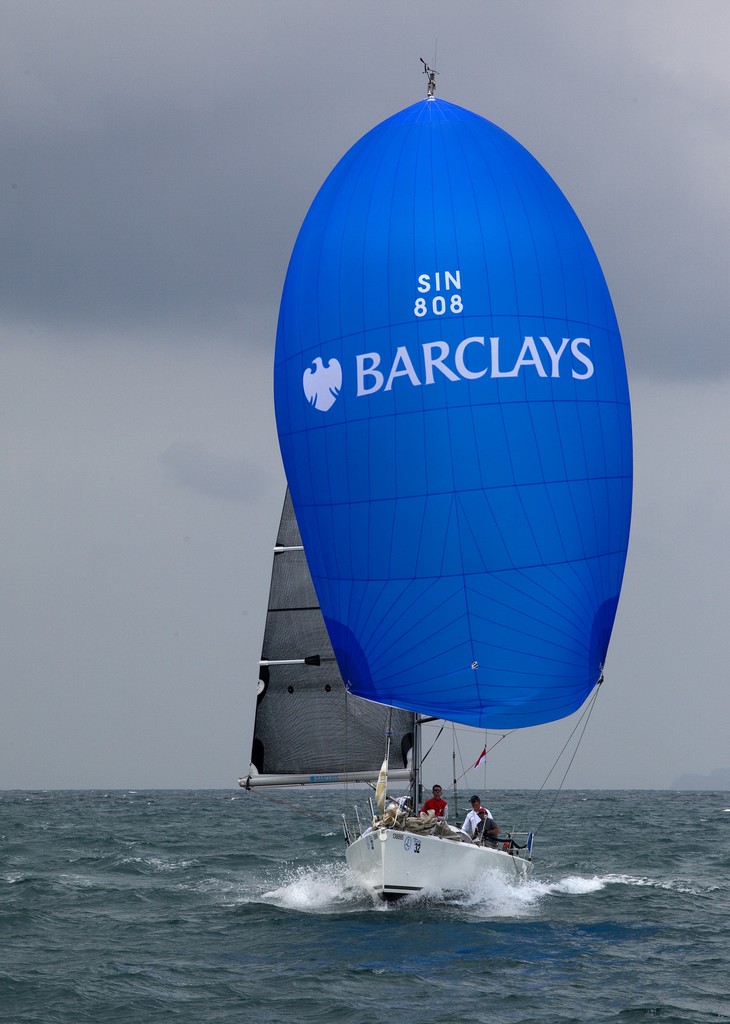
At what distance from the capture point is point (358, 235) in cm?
1919

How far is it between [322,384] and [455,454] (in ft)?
7.75

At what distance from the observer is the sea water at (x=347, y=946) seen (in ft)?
41.4

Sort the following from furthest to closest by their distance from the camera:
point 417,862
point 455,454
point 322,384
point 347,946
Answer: point 322,384, point 455,454, point 417,862, point 347,946

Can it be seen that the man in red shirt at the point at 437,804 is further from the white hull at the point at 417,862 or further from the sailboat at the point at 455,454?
the white hull at the point at 417,862

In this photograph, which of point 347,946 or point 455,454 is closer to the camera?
point 347,946

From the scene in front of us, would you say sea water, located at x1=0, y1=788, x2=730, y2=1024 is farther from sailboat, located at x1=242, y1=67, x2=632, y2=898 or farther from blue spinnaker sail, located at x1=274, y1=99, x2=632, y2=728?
blue spinnaker sail, located at x1=274, y1=99, x2=632, y2=728

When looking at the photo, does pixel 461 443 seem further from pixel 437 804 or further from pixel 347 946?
pixel 347 946

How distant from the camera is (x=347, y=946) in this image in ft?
49.9

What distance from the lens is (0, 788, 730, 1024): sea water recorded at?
41.4 feet

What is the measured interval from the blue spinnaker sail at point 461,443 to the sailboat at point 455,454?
27 mm

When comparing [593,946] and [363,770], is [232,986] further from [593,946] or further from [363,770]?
[363,770]

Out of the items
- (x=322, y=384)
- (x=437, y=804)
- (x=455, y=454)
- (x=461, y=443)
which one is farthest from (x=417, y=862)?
(x=322, y=384)

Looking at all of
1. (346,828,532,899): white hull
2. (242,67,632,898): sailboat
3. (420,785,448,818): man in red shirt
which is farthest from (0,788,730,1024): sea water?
(420,785,448,818): man in red shirt

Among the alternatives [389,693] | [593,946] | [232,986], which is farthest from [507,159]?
[232,986]
